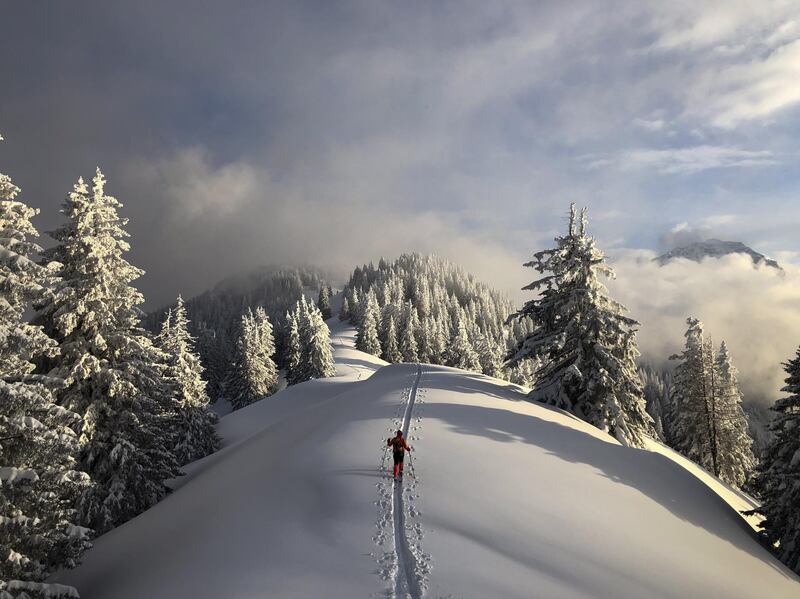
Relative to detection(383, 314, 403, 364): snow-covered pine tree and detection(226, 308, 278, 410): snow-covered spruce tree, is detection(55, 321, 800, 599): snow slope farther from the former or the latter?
detection(383, 314, 403, 364): snow-covered pine tree

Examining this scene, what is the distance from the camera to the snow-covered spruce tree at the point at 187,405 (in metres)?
33.1

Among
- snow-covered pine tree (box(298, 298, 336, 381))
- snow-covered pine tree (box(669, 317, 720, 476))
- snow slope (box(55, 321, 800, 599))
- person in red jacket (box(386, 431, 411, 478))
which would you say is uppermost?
snow-covered pine tree (box(298, 298, 336, 381))

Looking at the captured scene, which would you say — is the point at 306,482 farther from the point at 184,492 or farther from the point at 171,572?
the point at 184,492

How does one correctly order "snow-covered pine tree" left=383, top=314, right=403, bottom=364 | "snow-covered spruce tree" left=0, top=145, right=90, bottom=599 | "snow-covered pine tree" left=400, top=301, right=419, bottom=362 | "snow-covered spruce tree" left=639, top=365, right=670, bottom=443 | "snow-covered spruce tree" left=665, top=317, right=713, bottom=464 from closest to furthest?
"snow-covered spruce tree" left=0, top=145, right=90, bottom=599, "snow-covered spruce tree" left=665, top=317, right=713, bottom=464, "snow-covered spruce tree" left=639, top=365, right=670, bottom=443, "snow-covered pine tree" left=400, top=301, right=419, bottom=362, "snow-covered pine tree" left=383, top=314, right=403, bottom=364

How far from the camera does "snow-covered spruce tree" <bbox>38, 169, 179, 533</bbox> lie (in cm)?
1656

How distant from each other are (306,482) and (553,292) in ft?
55.2

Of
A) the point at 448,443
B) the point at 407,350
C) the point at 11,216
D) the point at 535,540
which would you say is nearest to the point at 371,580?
the point at 535,540

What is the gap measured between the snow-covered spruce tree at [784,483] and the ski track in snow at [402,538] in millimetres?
13299

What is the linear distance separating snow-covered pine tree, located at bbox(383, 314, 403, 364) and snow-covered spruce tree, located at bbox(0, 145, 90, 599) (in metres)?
71.8

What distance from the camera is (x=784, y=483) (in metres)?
15.4

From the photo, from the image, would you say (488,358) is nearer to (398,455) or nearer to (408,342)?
(408,342)

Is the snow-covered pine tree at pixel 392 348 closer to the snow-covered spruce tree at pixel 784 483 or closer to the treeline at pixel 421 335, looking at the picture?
the treeline at pixel 421 335

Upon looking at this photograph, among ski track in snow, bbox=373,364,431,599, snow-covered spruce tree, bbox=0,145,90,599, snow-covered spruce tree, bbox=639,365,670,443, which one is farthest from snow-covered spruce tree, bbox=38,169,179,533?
snow-covered spruce tree, bbox=639,365,670,443

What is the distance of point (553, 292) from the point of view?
2356 centimetres
